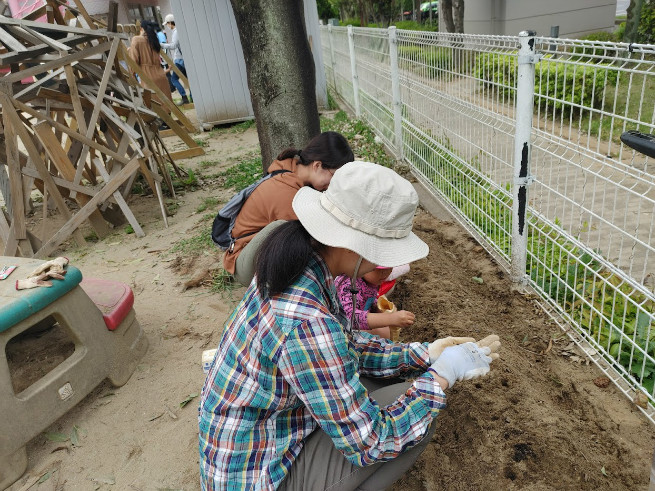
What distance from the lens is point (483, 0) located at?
13.4 m

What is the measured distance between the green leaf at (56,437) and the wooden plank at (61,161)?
2.85m

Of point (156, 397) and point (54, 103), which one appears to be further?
point (54, 103)

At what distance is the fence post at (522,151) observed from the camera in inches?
98.3

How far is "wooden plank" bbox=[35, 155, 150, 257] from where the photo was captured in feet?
15.1

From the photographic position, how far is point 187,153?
741 centimetres

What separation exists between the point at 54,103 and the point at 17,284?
126 inches

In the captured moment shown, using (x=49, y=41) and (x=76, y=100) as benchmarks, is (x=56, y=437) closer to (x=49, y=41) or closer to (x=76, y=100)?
(x=76, y=100)

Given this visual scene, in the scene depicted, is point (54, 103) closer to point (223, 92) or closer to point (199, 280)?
point (199, 280)

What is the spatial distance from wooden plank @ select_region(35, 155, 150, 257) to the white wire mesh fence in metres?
2.88

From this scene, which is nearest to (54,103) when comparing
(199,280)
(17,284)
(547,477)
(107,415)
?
(199,280)

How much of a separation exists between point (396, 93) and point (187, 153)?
11.6ft

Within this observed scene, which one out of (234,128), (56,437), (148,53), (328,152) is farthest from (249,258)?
(148,53)

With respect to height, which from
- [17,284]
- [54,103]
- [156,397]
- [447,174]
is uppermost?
[54,103]

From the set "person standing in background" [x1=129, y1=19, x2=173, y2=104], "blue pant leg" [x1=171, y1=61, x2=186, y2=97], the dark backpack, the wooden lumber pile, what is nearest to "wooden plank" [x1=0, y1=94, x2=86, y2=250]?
the wooden lumber pile
